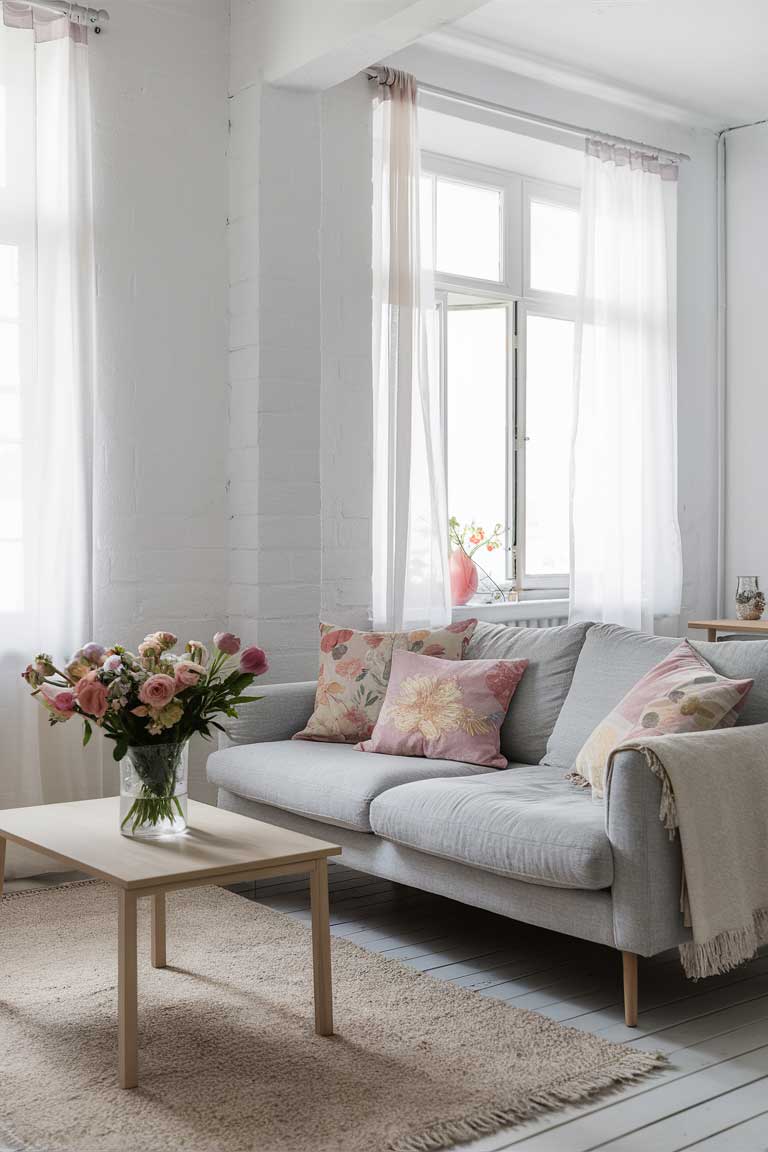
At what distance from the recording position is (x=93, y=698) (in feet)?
8.65

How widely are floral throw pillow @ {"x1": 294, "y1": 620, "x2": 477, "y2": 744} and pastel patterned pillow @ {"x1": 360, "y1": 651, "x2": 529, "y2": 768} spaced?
0.10m

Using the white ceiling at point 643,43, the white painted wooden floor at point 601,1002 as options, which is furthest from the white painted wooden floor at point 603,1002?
the white ceiling at point 643,43

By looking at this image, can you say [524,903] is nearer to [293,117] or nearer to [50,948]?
[50,948]

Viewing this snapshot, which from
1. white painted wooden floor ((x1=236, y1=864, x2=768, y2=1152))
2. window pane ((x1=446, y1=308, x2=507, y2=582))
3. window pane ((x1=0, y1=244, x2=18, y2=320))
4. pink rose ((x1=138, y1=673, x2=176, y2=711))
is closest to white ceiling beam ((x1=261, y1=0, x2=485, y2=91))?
window pane ((x1=0, y1=244, x2=18, y2=320))

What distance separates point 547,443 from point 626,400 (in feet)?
1.44

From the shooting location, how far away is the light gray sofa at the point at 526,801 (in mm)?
2709

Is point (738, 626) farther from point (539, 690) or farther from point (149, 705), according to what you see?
point (149, 705)

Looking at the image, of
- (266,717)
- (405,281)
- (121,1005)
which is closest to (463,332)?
(405,281)

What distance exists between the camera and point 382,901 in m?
3.77

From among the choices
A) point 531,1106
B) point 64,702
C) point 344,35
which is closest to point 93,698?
point 64,702

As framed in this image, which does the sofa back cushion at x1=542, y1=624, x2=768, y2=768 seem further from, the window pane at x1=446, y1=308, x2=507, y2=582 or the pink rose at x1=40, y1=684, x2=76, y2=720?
the window pane at x1=446, y1=308, x2=507, y2=582

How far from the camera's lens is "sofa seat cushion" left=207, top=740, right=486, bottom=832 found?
343 centimetres

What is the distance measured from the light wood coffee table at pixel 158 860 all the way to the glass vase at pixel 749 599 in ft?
10.8

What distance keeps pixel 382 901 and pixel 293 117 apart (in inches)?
108
